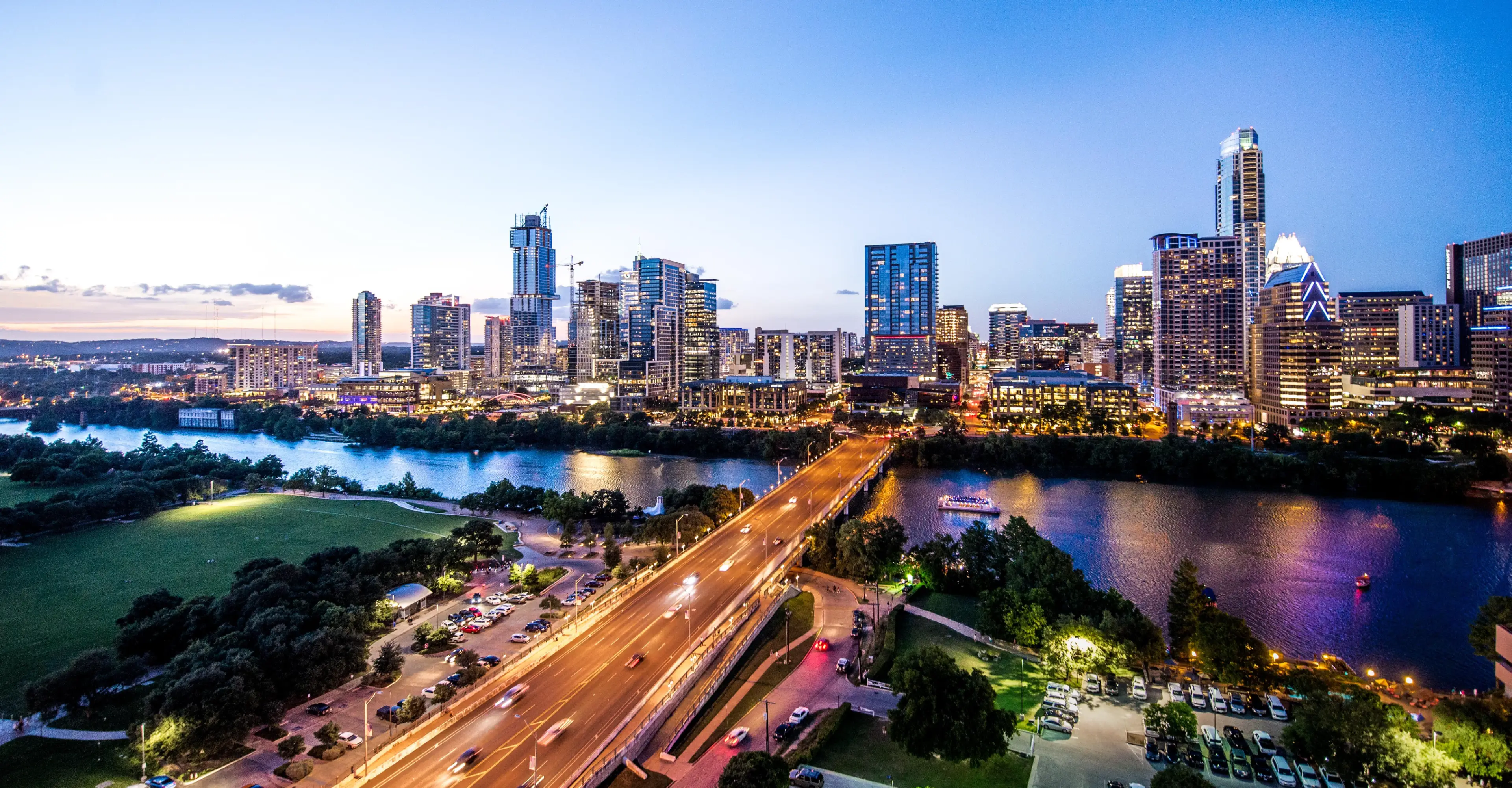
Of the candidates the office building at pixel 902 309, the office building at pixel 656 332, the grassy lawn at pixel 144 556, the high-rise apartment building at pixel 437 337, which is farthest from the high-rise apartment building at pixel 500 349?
the grassy lawn at pixel 144 556

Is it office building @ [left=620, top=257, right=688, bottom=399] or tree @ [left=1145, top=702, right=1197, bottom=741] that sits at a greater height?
office building @ [left=620, top=257, right=688, bottom=399]

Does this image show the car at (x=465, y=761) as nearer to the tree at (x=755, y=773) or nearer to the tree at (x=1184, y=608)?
the tree at (x=755, y=773)

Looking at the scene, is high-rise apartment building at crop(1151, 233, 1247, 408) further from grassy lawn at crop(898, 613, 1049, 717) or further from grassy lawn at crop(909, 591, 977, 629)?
grassy lawn at crop(898, 613, 1049, 717)

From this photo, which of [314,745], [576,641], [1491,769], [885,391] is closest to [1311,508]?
[1491,769]

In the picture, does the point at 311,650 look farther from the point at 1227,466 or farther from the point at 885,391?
the point at 885,391

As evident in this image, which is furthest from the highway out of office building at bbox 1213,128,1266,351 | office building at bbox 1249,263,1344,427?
office building at bbox 1213,128,1266,351

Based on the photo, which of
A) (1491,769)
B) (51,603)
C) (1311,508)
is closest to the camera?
(1491,769)
